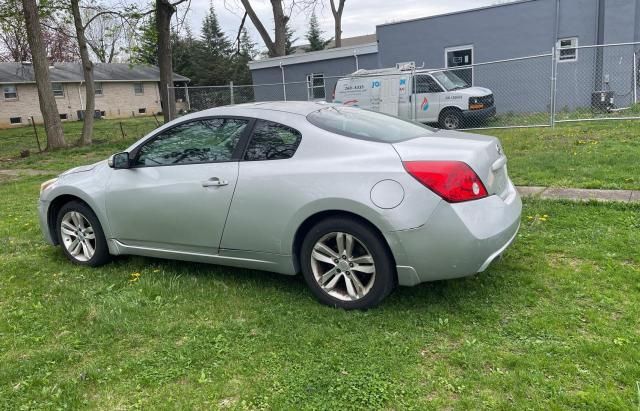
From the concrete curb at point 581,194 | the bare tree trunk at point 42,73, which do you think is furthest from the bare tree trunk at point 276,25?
the concrete curb at point 581,194

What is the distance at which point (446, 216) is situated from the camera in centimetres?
337

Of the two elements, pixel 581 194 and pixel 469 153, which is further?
pixel 581 194

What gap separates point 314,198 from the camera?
144 inches

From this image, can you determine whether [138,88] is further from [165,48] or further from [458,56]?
[458,56]

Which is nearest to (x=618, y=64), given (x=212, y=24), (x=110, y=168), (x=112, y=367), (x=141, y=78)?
(x=110, y=168)

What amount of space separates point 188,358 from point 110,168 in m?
2.27

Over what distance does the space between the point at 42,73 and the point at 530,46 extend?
16011 millimetres

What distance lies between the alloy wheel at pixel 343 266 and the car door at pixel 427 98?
38.3ft

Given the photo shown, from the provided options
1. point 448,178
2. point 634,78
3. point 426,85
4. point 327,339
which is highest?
point 426,85

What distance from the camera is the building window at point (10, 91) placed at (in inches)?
1401

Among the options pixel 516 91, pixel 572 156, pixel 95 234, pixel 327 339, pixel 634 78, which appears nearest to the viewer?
pixel 327 339

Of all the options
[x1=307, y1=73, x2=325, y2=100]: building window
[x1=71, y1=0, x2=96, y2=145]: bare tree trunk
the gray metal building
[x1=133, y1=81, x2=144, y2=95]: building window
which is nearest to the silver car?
the gray metal building

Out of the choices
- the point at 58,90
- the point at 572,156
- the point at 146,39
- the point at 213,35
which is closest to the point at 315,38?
the point at 213,35

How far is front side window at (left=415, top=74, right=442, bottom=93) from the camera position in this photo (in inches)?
578
